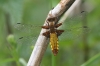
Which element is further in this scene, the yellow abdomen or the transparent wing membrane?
the transparent wing membrane

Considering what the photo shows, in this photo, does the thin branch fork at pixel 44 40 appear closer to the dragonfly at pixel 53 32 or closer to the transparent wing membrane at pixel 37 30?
the dragonfly at pixel 53 32

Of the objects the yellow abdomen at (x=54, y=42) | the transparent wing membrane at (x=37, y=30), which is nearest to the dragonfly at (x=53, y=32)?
the yellow abdomen at (x=54, y=42)

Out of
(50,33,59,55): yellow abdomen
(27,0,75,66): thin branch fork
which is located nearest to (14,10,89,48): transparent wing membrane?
(50,33,59,55): yellow abdomen

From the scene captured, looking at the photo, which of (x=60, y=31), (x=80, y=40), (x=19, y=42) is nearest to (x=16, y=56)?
(x=19, y=42)

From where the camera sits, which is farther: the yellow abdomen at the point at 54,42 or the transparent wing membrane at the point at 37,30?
the transparent wing membrane at the point at 37,30

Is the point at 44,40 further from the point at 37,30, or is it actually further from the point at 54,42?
the point at 37,30

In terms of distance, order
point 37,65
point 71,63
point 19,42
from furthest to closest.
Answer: point 71,63 → point 19,42 → point 37,65

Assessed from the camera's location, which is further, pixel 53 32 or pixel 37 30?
pixel 37 30

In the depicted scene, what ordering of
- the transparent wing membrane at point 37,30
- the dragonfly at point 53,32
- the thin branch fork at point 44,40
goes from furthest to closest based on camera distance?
the transparent wing membrane at point 37,30, the dragonfly at point 53,32, the thin branch fork at point 44,40

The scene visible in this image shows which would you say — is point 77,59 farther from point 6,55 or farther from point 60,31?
point 60,31

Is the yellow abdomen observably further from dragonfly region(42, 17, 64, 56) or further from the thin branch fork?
the thin branch fork

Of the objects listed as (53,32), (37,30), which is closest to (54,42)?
(53,32)
